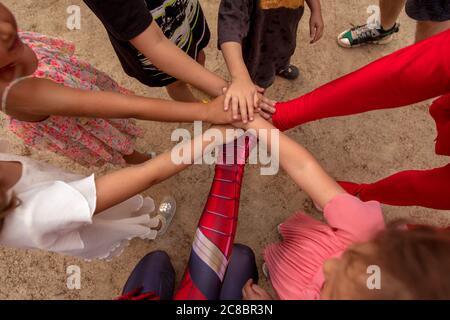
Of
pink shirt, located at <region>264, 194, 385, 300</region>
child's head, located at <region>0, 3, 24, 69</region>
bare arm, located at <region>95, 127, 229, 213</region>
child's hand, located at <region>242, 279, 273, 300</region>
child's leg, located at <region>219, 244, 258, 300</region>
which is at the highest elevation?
child's head, located at <region>0, 3, 24, 69</region>

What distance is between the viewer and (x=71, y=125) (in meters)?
0.93

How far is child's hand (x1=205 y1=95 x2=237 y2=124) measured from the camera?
A: 894mm

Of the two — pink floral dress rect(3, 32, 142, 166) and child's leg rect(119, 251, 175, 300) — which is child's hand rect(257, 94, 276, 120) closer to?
pink floral dress rect(3, 32, 142, 166)

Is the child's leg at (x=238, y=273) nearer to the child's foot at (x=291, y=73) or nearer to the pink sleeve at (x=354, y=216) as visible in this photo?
the pink sleeve at (x=354, y=216)

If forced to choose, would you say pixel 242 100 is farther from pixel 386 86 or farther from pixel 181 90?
pixel 181 90

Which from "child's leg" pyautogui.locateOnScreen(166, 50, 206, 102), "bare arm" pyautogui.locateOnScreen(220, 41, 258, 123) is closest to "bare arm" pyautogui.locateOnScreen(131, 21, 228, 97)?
"bare arm" pyautogui.locateOnScreen(220, 41, 258, 123)

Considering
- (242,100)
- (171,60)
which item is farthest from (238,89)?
(171,60)

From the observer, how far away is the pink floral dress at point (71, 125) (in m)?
0.88

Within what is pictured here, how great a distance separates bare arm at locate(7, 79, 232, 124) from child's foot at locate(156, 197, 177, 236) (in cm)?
56

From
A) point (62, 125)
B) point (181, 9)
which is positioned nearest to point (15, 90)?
point (62, 125)

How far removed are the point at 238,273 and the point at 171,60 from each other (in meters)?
0.64

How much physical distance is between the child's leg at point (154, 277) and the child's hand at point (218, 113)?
552mm

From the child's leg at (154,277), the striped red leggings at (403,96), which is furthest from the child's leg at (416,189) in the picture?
the child's leg at (154,277)

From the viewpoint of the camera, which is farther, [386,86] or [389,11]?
[389,11]
